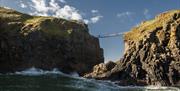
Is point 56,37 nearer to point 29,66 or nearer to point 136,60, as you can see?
point 29,66

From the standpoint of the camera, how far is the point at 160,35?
155 meters

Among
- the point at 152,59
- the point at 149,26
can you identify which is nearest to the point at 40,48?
the point at 149,26

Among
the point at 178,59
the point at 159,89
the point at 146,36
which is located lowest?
the point at 159,89

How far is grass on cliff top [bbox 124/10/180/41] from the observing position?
161 metres

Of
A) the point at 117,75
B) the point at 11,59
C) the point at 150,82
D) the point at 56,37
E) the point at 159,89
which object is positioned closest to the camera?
the point at 159,89

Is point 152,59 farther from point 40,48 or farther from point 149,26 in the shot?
point 40,48

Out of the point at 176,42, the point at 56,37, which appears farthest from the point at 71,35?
the point at 176,42

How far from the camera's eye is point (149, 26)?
558 feet

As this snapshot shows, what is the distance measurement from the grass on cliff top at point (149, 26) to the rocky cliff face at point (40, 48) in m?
25.1

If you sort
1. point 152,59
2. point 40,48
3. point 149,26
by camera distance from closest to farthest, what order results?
point 152,59
point 149,26
point 40,48

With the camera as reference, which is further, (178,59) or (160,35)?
(160,35)

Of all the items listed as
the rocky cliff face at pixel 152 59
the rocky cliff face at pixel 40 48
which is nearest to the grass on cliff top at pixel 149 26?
the rocky cliff face at pixel 152 59

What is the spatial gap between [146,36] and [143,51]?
6.63 metres

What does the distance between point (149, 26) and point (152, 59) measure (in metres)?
26.3
